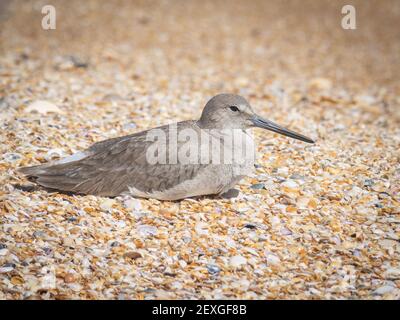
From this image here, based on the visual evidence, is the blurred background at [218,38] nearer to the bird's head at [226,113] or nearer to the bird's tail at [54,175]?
the bird's head at [226,113]

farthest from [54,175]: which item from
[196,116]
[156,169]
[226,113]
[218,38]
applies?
[218,38]

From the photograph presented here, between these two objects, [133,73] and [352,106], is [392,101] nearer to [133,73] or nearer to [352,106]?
[352,106]

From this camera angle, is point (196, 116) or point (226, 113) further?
point (196, 116)

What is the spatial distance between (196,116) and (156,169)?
2831mm

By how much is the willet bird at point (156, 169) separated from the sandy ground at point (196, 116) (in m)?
0.17

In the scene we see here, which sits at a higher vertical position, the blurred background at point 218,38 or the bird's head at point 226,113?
the blurred background at point 218,38

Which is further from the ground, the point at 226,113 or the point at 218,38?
the point at 218,38

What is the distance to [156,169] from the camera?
5.08m

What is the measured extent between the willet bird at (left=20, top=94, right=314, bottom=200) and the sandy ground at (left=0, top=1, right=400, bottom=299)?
167 millimetres

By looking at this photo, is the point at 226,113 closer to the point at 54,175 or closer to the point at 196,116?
the point at 54,175

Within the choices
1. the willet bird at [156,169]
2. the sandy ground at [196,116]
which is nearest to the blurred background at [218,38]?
the sandy ground at [196,116]

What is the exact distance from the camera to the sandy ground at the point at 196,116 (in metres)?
4.36

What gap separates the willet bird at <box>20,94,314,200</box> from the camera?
5070mm

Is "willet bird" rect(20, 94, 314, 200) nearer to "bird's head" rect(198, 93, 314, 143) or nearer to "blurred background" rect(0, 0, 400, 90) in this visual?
"bird's head" rect(198, 93, 314, 143)
